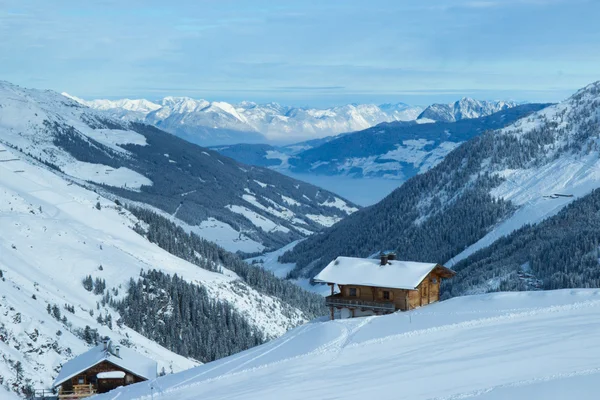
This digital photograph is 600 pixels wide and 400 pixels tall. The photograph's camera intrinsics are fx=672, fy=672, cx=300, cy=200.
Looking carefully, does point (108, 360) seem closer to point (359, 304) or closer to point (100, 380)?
point (100, 380)

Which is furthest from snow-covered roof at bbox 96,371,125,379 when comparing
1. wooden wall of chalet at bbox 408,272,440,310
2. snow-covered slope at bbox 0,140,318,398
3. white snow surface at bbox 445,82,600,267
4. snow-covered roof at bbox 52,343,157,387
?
white snow surface at bbox 445,82,600,267

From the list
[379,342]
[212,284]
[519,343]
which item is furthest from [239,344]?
[519,343]

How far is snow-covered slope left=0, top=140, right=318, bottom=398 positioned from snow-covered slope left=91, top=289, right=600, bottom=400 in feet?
84.3

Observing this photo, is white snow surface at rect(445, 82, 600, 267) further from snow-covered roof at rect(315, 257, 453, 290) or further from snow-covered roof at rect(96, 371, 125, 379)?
snow-covered roof at rect(96, 371, 125, 379)

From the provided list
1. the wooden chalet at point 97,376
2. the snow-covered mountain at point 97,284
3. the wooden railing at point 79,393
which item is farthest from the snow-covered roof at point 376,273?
the snow-covered mountain at point 97,284

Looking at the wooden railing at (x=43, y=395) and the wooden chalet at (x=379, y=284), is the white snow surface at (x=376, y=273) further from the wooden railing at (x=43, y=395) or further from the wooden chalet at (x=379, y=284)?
the wooden railing at (x=43, y=395)

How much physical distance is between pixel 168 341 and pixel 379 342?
209 ft

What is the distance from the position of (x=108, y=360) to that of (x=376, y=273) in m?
22.3

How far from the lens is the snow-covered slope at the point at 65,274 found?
6600 centimetres

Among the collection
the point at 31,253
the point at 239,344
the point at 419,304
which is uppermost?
the point at 31,253

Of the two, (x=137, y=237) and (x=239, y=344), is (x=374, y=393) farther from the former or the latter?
(x=137, y=237)

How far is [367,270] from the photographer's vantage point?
56.1 metres

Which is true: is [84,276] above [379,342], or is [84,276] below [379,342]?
above

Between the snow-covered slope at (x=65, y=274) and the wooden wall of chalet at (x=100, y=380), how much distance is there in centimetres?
735
